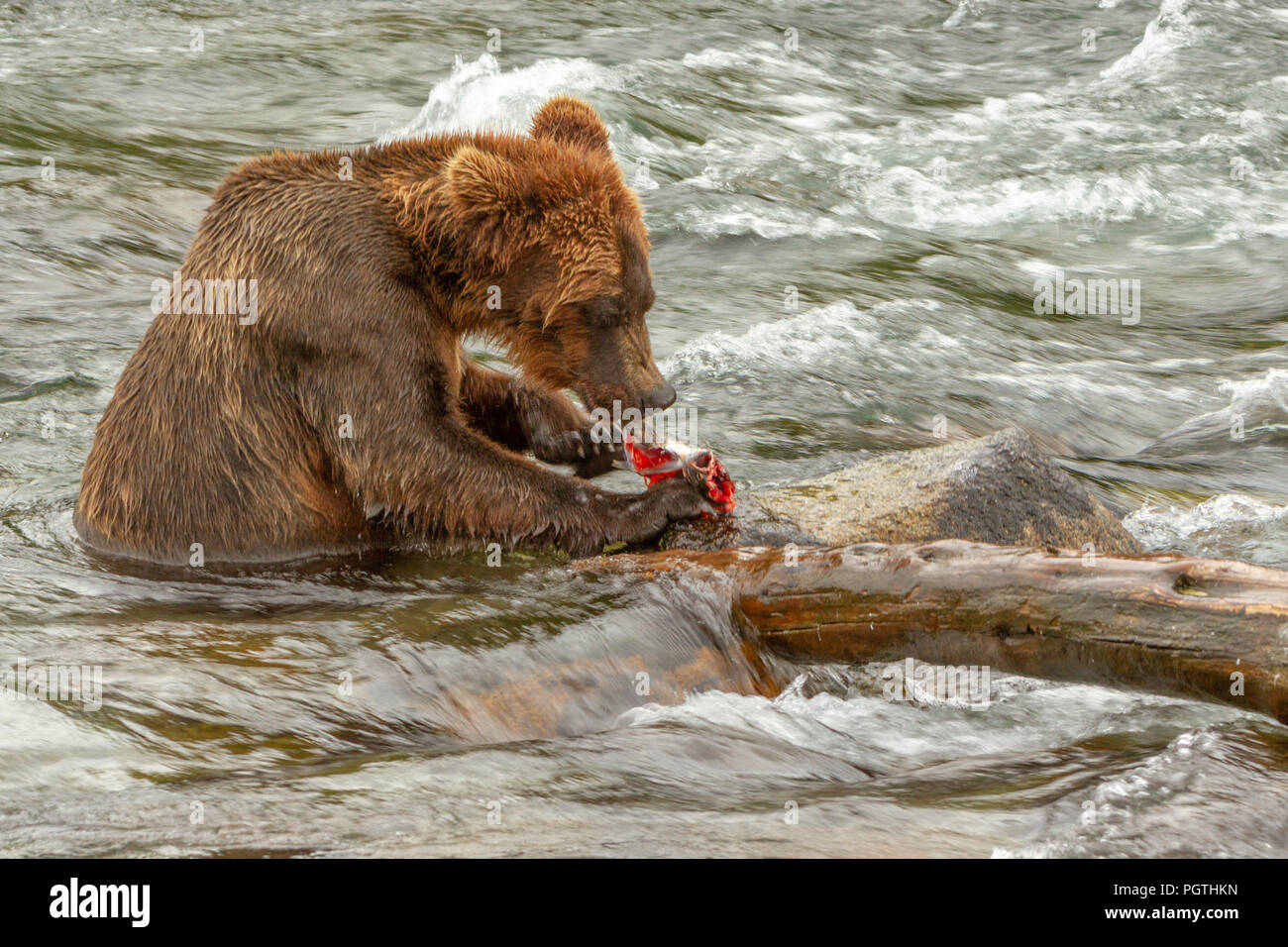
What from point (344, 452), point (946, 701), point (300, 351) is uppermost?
point (300, 351)

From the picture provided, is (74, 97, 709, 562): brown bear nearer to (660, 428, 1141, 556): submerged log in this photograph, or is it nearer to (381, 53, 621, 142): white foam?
(660, 428, 1141, 556): submerged log

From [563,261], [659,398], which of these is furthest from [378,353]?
[659,398]

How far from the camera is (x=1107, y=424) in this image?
33.1ft

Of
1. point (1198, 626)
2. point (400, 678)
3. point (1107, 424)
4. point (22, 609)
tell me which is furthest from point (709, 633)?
point (1107, 424)

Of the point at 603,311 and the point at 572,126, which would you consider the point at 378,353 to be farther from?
the point at 572,126

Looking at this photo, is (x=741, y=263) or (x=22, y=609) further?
(x=741, y=263)

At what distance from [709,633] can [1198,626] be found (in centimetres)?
173

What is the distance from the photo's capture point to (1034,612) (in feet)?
15.7

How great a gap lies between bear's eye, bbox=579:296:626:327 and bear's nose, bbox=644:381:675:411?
0.34 metres

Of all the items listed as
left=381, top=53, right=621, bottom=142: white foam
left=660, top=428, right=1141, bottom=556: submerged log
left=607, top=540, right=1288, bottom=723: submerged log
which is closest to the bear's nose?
left=660, top=428, right=1141, bottom=556: submerged log

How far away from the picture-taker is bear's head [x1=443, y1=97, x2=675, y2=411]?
238 inches
